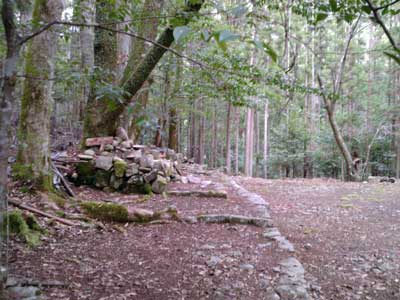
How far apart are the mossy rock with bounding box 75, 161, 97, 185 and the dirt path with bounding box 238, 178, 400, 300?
2.86 m

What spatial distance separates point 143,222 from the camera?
3.54 meters

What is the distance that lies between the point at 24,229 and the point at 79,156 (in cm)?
250

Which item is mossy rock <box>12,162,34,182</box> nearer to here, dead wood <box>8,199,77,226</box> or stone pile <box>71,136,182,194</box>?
dead wood <box>8,199,77,226</box>

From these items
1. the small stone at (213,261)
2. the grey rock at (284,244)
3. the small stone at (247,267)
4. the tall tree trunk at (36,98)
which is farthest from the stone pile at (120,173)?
the small stone at (247,267)

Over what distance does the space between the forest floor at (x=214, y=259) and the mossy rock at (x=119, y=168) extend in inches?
27.0

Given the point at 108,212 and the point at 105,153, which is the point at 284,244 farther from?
the point at 105,153

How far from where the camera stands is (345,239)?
3.47 m

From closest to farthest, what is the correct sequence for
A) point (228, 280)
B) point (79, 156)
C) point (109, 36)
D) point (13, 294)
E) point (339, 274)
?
point (13, 294)
point (228, 280)
point (339, 274)
point (79, 156)
point (109, 36)

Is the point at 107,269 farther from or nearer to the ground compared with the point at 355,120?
nearer to the ground

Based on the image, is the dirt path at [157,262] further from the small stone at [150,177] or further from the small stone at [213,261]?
the small stone at [150,177]

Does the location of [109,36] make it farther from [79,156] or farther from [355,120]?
[355,120]

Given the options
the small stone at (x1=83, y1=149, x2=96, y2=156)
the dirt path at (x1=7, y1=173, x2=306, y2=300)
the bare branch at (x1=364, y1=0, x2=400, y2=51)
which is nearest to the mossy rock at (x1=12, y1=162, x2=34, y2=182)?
the dirt path at (x1=7, y1=173, x2=306, y2=300)

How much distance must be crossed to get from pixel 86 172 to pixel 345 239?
3812mm

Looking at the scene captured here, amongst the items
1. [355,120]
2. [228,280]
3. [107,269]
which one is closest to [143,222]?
[107,269]
